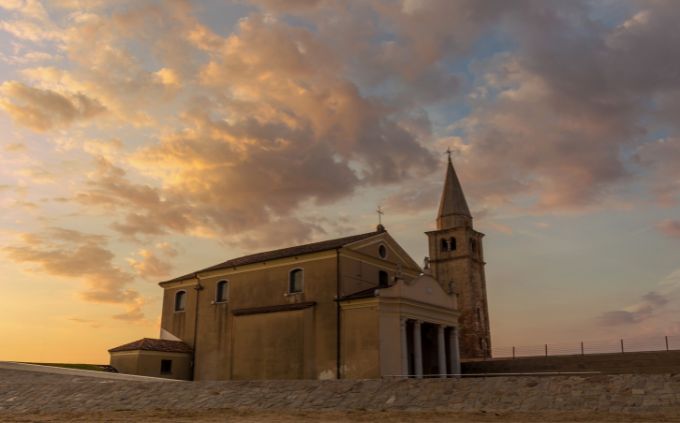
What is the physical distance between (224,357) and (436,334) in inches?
542

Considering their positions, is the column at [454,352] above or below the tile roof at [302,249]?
below

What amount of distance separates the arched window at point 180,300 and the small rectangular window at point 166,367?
485cm

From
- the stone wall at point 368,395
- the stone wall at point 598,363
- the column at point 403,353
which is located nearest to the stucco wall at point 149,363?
the stone wall at point 368,395

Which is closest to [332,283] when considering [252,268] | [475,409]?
[252,268]

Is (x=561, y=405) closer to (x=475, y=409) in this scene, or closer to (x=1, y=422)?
(x=475, y=409)

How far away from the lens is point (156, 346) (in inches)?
1480

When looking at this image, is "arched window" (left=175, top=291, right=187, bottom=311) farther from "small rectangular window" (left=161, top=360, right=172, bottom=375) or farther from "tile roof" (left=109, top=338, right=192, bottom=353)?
"small rectangular window" (left=161, top=360, right=172, bottom=375)

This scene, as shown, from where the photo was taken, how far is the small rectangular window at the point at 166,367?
37469mm

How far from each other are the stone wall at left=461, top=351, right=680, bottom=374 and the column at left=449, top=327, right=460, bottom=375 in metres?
4.05

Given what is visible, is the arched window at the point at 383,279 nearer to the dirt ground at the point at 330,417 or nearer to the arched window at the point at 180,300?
the arched window at the point at 180,300

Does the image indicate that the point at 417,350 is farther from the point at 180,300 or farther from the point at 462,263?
the point at 462,263

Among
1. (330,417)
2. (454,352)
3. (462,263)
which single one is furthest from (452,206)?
(330,417)

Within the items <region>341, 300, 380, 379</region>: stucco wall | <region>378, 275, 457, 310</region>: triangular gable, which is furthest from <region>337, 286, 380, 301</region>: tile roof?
<region>378, 275, 457, 310</region>: triangular gable

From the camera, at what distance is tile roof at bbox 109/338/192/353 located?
36.5 metres
